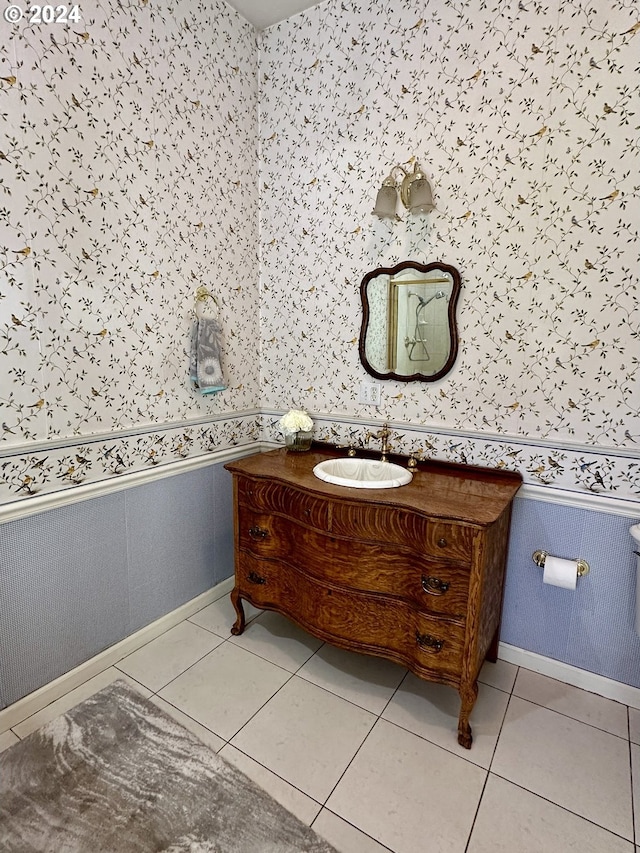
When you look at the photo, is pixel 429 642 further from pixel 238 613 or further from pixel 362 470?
pixel 238 613

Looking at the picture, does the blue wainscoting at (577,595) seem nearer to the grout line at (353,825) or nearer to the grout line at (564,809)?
the grout line at (564,809)

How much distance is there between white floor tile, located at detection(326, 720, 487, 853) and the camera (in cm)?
126

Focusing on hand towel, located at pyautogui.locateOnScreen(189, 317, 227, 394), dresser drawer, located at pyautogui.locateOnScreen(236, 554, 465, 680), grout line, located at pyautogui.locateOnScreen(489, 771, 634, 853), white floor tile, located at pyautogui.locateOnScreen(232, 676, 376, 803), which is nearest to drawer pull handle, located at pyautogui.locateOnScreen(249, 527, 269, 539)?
dresser drawer, located at pyautogui.locateOnScreen(236, 554, 465, 680)

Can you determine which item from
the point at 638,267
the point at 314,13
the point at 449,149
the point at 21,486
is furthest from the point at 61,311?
the point at 638,267

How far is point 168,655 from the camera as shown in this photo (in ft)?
6.47

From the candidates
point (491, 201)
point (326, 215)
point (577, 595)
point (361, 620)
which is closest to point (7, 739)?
point (361, 620)

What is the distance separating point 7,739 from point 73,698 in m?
0.22

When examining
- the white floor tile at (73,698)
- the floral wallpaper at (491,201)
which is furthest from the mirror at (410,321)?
the white floor tile at (73,698)

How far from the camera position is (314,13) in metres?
2.08

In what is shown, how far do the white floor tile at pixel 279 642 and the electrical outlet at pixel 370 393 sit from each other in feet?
3.59

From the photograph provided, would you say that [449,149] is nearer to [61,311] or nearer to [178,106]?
[178,106]

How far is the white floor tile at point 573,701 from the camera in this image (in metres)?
1.65

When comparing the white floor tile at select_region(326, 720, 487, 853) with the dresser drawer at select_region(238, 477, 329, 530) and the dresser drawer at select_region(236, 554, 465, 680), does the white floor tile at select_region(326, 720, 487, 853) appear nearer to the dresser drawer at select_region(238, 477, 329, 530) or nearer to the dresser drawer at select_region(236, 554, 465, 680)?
the dresser drawer at select_region(236, 554, 465, 680)

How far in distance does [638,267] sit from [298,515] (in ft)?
4.94
